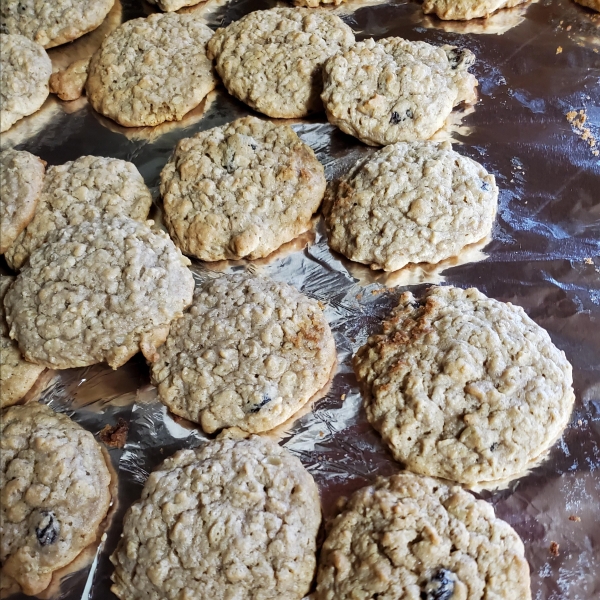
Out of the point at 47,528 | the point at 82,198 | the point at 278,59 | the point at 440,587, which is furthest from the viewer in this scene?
the point at 278,59

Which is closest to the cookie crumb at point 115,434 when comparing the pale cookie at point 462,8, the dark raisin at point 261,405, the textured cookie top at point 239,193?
the dark raisin at point 261,405

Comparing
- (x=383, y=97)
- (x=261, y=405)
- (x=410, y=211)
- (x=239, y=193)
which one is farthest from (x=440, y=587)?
(x=383, y=97)

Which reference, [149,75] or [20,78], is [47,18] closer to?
[20,78]

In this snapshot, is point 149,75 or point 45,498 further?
point 149,75

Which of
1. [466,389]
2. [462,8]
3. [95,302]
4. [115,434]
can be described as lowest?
[466,389]

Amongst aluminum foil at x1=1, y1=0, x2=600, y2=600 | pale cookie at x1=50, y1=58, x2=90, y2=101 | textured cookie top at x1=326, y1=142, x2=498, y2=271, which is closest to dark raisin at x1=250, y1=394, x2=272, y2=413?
aluminum foil at x1=1, y1=0, x2=600, y2=600

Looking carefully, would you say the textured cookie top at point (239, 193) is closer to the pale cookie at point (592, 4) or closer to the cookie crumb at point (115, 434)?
the cookie crumb at point (115, 434)
